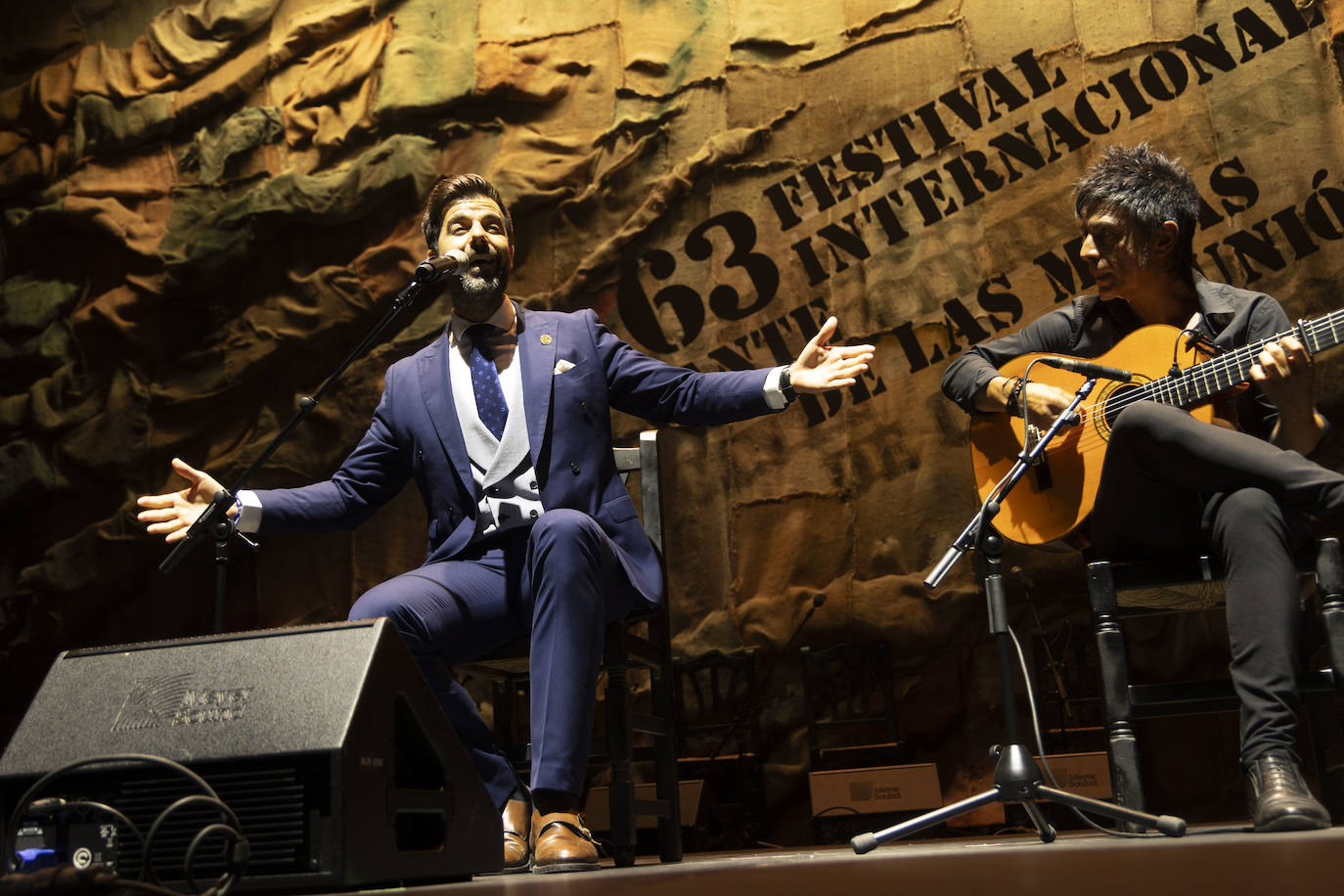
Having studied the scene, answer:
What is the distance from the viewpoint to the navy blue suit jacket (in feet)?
8.02

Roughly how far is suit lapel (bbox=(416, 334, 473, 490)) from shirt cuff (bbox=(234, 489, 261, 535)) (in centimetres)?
41

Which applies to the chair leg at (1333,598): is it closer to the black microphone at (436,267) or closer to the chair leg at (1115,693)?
the chair leg at (1115,693)

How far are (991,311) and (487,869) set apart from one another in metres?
3.11

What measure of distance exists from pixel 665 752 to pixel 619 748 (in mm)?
345

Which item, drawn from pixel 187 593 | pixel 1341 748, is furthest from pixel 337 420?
pixel 1341 748

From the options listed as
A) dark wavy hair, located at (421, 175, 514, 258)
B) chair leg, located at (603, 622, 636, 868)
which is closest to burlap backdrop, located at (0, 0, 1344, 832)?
dark wavy hair, located at (421, 175, 514, 258)

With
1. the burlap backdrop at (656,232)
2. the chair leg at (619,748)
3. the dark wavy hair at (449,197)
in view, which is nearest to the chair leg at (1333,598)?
the chair leg at (619,748)

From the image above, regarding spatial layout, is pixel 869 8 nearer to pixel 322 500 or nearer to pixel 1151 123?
pixel 1151 123

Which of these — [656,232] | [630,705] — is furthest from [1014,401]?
[656,232]

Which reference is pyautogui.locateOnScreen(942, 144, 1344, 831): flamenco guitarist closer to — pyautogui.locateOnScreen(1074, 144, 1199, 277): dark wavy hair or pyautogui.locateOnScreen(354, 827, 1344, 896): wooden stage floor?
pyautogui.locateOnScreen(1074, 144, 1199, 277): dark wavy hair

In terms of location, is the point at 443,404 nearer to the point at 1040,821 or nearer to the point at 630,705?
the point at 630,705

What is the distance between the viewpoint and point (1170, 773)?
3715 mm

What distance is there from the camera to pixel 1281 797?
64.6 inches

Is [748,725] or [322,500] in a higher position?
[322,500]
